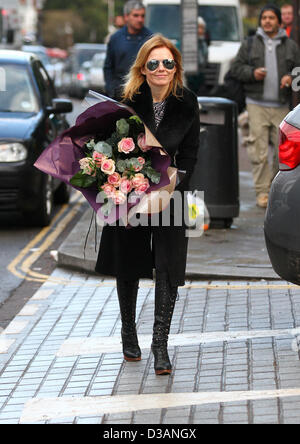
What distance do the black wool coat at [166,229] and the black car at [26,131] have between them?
5.20 m

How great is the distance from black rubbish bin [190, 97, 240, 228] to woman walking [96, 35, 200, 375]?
4447mm

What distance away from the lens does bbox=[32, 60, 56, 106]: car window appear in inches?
488

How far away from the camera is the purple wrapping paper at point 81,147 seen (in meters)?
5.89

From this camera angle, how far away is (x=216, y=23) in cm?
2494

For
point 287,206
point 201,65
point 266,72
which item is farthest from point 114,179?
point 201,65

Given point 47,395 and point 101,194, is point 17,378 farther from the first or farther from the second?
point 101,194

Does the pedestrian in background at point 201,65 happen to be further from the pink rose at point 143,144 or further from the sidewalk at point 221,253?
the pink rose at point 143,144

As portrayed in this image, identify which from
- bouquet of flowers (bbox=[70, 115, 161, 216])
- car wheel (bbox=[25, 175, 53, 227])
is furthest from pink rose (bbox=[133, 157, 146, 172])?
car wheel (bbox=[25, 175, 53, 227])

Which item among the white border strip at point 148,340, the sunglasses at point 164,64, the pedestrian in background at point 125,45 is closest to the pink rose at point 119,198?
the sunglasses at point 164,64

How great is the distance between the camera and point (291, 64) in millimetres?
11828

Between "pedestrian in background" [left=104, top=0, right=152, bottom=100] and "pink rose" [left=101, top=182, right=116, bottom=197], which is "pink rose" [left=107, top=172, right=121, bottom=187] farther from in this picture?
"pedestrian in background" [left=104, top=0, right=152, bottom=100]

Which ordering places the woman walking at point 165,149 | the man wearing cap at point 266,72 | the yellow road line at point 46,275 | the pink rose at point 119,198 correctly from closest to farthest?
the pink rose at point 119,198, the woman walking at point 165,149, the yellow road line at point 46,275, the man wearing cap at point 266,72

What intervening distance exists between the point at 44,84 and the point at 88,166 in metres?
7.01
